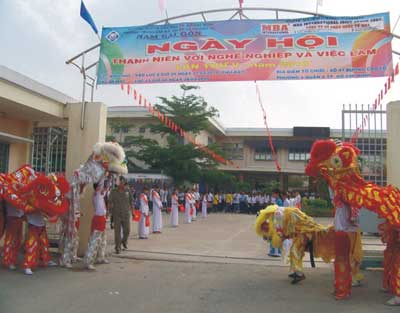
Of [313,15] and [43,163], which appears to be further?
[43,163]

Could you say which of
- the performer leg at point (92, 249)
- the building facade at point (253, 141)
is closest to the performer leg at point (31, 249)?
the performer leg at point (92, 249)

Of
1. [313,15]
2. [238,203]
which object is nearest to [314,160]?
[313,15]

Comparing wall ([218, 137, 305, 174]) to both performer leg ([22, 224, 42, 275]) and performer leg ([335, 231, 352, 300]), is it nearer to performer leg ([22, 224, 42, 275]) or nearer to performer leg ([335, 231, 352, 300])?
performer leg ([22, 224, 42, 275])

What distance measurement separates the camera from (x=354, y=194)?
5941 millimetres

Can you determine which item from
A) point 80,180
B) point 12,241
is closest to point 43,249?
point 12,241

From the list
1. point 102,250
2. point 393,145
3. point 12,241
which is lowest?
point 102,250

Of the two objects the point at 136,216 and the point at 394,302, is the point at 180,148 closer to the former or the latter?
the point at 136,216

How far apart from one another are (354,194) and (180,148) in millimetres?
21669

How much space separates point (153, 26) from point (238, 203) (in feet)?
64.9

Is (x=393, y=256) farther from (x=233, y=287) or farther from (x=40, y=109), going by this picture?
(x=40, y=109)

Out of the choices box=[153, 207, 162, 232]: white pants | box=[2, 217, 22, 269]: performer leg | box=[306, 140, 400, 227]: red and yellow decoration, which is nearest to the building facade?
box=[153, 207, 162, 232]: white pants

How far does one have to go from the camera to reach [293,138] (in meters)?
35.5

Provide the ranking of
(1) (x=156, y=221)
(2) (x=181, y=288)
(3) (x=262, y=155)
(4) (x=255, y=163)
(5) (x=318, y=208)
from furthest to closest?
1. (4) (x=255, y=163)
2. (3) (x=262, y=155)
3. (5) (x=318, y=208)
4. (1) (x=156, y=221)
5. (2) (x=181, y=288)

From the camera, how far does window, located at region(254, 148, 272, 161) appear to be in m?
37.1
